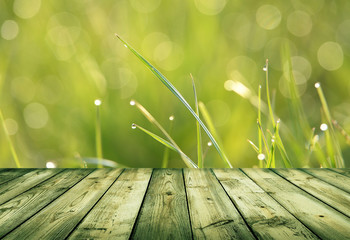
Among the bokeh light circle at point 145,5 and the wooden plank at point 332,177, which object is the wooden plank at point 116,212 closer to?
the wooden plank at point 332,177

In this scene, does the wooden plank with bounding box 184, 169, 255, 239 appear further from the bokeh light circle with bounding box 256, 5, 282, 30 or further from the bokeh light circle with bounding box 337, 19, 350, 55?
the bokeh light circle with bounding box 337, 19, 350, 55

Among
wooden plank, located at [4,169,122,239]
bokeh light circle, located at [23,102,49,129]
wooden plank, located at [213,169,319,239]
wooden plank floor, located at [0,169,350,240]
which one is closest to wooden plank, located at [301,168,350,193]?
wooden plank floor, located at [0,169,350,240]

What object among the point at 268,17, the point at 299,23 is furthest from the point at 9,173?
the point at 299,23

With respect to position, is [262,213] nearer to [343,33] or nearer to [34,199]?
[34,199]

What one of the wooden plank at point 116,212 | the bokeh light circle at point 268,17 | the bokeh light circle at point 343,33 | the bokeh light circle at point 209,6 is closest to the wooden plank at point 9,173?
the wooden plank at point 116,212

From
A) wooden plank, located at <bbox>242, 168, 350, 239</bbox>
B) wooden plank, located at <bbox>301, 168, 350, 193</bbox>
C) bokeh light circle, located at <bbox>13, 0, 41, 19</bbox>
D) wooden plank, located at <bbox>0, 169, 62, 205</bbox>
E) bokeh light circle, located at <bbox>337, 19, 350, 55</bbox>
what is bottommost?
wooden plank, located at <bbox>242, 168, 350, 239</bbox>

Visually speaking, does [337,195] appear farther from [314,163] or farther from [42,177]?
[42,177]

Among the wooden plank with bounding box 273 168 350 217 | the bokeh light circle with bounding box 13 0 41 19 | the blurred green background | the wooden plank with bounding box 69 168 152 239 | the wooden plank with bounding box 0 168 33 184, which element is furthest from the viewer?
the bokeh light circle with bounding box 13 0 41 19

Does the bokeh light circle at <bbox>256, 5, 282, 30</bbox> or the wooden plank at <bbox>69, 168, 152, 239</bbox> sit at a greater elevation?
the bokeh light circle at <bbox>256, 5, 282, 30</bbox>
